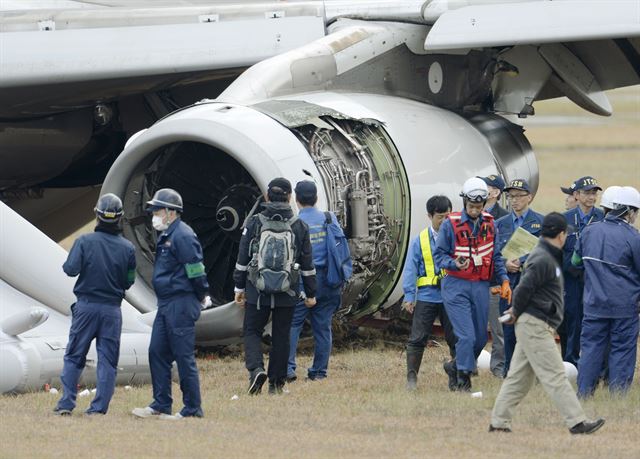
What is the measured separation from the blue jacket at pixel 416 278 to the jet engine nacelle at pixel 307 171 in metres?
0.77

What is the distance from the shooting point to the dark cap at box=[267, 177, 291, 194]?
1063 centimetres

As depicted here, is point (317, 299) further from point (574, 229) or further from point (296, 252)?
point (574, 229)

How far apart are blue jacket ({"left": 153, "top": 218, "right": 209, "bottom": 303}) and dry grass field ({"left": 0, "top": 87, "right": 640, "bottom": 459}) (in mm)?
816

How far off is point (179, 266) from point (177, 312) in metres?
0.29

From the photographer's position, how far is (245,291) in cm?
1082

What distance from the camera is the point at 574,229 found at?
1186 cm

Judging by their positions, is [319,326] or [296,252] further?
[319,326]

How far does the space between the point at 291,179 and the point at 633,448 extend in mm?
3876

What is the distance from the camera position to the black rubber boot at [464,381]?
10.9 m

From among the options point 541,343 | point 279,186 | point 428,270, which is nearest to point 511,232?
point 428,270

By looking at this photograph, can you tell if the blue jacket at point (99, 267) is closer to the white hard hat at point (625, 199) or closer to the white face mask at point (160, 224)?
the white face mask at point (160, 224)

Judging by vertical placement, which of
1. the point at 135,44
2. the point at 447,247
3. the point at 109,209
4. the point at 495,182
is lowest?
the point at 447,247

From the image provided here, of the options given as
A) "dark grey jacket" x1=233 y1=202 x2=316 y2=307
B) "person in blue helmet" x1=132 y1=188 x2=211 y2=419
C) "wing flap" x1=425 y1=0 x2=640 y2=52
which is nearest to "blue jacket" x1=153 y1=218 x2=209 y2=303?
"person in blue helmet" x1=132 y1=188 x2=211 y2=419

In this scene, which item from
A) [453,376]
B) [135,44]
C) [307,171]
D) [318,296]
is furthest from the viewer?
[135,44]
